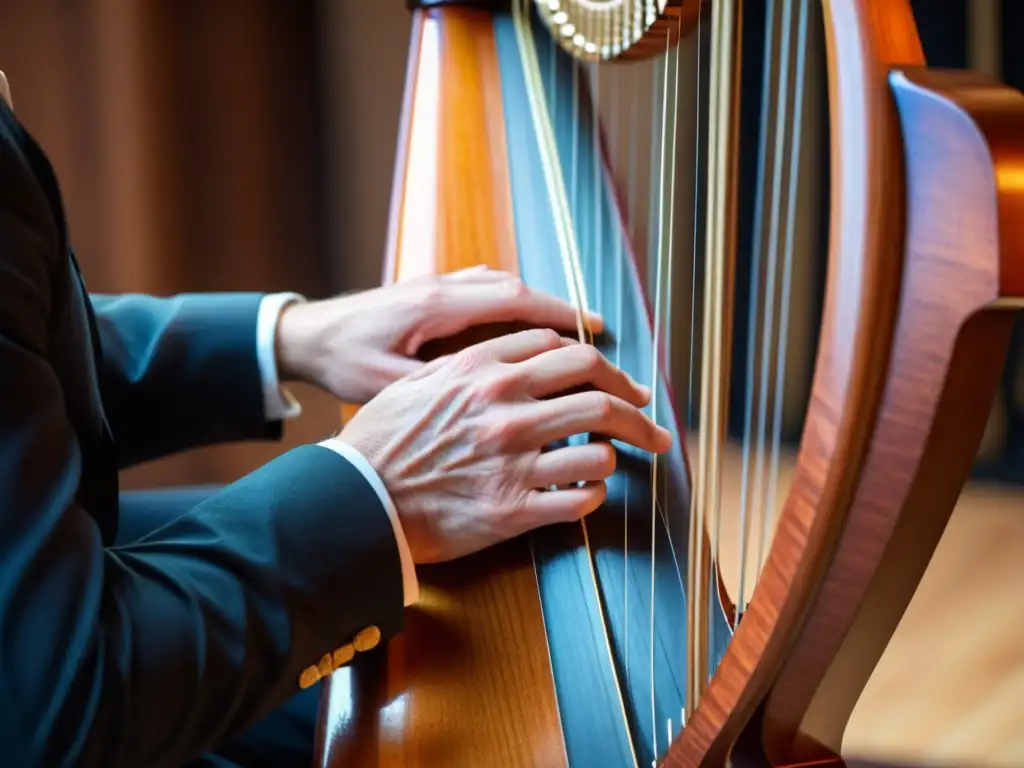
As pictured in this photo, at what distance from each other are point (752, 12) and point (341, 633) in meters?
0.38

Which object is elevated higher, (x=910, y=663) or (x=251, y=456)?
(x=251, y=456)

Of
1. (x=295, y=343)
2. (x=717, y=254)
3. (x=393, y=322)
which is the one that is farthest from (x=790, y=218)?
(x=295, y=343)

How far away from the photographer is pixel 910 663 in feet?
5.11

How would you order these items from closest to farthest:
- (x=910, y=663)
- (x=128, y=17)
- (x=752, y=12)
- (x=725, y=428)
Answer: (x=725, y=428), (x=752, y=12), (x=910, y=663), (x=128, y=17)

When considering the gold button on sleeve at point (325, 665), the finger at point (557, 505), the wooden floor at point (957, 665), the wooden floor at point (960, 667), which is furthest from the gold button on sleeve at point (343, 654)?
the wooden floor at point (960, 667)

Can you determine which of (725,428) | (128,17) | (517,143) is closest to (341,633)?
(725,428)

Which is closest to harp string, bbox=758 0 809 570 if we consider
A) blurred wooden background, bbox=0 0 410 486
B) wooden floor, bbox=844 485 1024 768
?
wooden floor, bbox=844 485 1024 768

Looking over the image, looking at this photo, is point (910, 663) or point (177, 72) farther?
point (177, 72)

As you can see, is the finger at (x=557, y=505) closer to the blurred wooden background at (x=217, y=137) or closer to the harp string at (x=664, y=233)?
the harp string at (x=664, y=233)

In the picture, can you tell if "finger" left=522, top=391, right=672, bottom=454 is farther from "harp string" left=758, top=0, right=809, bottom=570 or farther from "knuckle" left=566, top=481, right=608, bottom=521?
"harp string" left=758, top=0, right=809, bottom=570

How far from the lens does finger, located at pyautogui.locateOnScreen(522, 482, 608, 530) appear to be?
1.98 feet

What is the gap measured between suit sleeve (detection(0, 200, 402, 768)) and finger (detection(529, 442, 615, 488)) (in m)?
0.10

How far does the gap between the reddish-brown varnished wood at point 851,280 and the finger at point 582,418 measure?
0.27 metres

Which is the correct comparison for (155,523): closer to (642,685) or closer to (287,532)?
(287,532)
